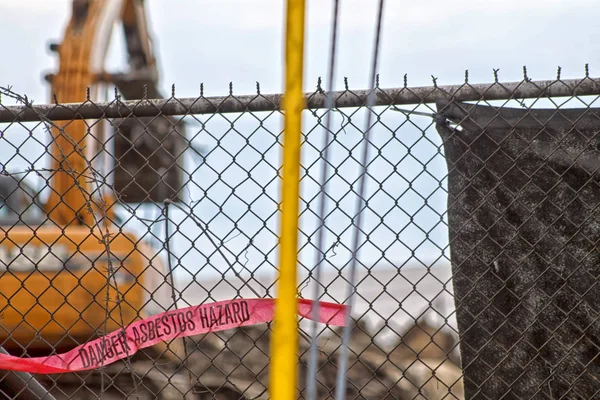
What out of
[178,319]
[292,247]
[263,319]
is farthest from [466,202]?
[292,247]

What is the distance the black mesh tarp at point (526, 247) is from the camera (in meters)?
3.45

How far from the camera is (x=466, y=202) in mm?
3477

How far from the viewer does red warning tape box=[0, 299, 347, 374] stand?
3.30 meters

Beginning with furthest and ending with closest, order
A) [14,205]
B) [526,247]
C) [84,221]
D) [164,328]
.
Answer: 1. [14,205]
2. [84,221]
3. [526,247]
4. [164,328]

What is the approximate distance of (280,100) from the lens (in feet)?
11.0

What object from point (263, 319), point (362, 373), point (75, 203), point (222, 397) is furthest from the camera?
point (362, 373)

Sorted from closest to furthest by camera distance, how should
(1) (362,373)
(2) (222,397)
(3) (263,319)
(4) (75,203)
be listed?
(3) (263,319), (2) (222,397), (4) (75,203), (1) (362,373)

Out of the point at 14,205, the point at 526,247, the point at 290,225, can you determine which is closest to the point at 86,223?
the point at 526,247

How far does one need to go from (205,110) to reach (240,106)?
154 millimetres

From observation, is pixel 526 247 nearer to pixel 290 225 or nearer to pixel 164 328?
pixel 164 328

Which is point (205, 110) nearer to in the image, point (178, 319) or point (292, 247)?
point (178, 319)

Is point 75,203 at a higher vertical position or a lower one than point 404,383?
higher

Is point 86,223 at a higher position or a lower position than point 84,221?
lower

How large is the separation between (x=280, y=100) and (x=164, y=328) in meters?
1.07
